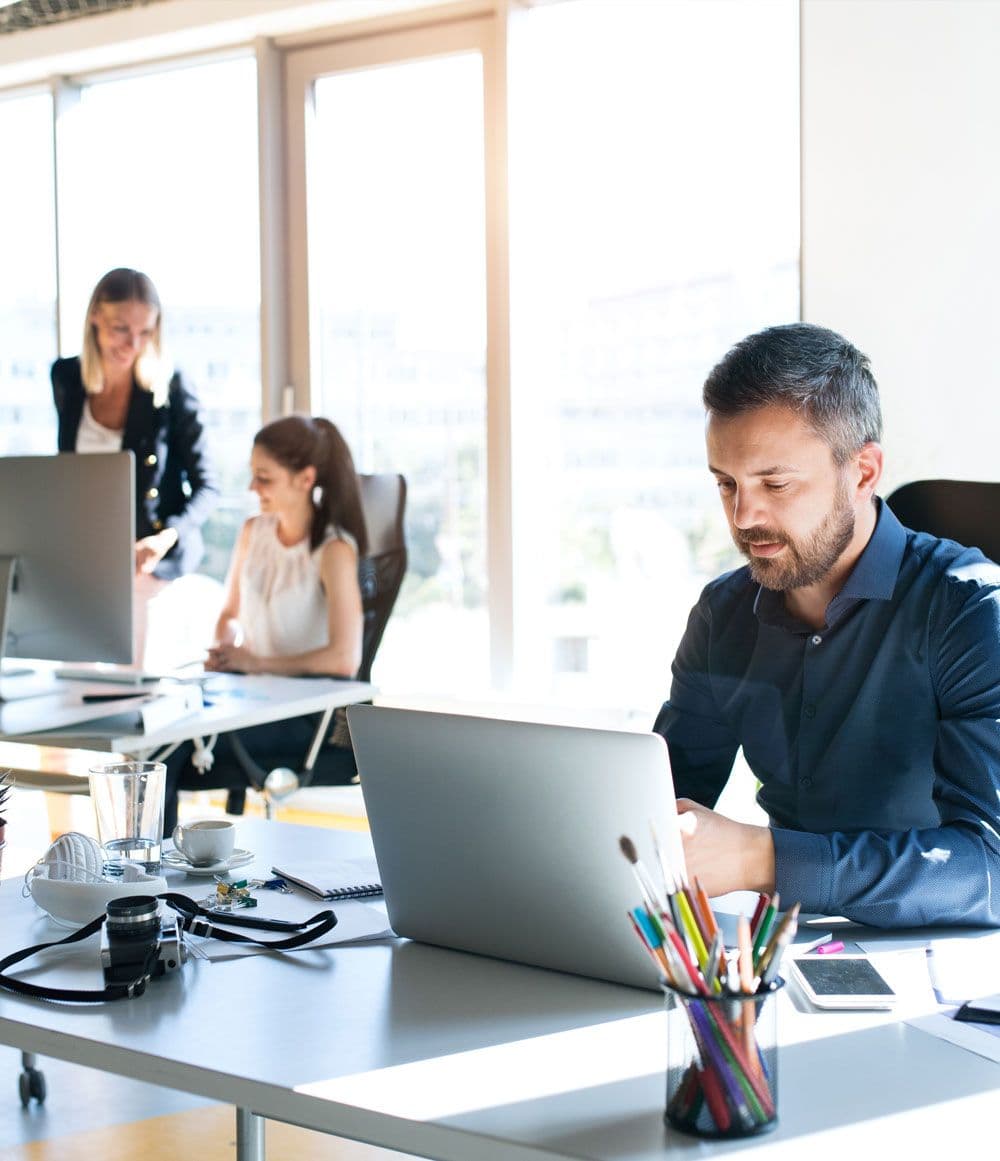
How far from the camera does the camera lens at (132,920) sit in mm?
1202

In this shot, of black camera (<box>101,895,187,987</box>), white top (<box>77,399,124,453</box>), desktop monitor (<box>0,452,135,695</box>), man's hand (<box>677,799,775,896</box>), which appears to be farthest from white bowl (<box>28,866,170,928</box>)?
white top (<box>77,399,124,453</box>)

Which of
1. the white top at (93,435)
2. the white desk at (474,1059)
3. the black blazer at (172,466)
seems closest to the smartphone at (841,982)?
the white desk at (474,1059)

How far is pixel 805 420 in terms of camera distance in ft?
5.22

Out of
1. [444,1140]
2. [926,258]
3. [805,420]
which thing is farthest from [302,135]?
[444,1140]

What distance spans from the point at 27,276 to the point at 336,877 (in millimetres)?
4372

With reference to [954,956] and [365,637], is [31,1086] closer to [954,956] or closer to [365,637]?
[365,637]

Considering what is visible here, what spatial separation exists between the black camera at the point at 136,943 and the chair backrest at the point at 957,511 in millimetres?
1125

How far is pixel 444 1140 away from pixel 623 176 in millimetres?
3540

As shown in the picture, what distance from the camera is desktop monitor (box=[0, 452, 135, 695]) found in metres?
2.57

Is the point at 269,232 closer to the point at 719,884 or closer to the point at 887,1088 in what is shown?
the point at 719,884

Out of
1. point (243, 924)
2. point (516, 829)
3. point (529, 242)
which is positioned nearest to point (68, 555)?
point (243, 924)

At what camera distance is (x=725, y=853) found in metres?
1.28

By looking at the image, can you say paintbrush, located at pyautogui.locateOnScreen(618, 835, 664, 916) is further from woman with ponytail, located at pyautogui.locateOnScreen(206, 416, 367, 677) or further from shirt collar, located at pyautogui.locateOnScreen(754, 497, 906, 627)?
woman with ponytail, located at pyautogui.locateOnScreen(206, 416, 367, 677)

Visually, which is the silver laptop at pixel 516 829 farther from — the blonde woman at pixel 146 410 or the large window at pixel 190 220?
the large window at pixel 190 220
